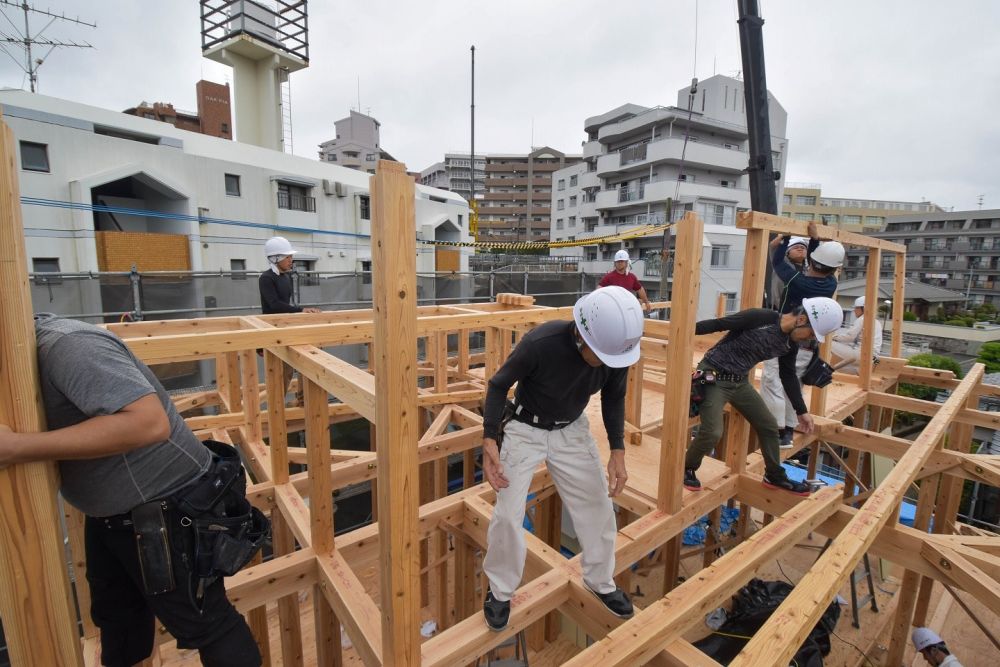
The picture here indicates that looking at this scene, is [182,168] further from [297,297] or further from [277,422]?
[277,422]

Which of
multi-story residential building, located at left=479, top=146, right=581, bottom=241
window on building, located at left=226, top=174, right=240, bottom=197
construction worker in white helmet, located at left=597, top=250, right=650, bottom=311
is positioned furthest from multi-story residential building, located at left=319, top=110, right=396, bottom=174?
construction worker in white helmet, located at left=597, top=250, right=650, bottom=311

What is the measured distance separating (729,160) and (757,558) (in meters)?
34.2

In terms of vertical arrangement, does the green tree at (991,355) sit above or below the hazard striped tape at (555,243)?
below

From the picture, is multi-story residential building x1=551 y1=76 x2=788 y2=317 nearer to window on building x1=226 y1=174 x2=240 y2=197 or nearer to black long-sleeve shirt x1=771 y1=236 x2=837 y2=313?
window on building x1=226 y1=174 x2=240 y2=197

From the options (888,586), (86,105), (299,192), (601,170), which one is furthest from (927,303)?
(86,105)

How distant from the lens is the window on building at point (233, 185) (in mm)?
15461

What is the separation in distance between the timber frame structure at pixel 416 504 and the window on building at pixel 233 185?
12102mm

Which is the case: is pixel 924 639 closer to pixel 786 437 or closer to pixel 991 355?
pixel 786 437

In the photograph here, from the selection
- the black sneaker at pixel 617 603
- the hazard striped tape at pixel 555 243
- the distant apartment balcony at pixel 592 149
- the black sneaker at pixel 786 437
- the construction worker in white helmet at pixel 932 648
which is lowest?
the construction worker in white helmet at pixel 932 648

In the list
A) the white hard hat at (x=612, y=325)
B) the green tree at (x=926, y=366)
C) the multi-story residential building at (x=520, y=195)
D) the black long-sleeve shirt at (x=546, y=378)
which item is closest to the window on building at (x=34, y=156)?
the black long-sleeve shirt at (x=546, y=378)

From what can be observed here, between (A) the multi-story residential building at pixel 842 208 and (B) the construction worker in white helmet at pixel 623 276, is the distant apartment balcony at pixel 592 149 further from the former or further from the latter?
(B) the construction worker in white helmet at pixel 623 276

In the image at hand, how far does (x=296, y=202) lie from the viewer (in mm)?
17578

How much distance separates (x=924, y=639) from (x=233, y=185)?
1858cm

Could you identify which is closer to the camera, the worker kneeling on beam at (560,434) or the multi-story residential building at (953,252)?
the worker kneeling on beam at (560,434)
